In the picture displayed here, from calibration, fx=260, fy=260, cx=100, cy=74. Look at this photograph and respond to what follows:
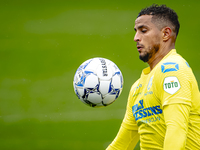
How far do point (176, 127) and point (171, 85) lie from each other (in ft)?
0.75

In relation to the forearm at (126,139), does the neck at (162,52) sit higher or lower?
higher

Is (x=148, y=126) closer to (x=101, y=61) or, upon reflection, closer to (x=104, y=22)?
(x=101, y=61)

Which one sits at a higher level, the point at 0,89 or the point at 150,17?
the point at 150,17

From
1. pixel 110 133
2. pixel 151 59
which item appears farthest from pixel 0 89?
pixel 151 59

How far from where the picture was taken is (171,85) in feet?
4.67

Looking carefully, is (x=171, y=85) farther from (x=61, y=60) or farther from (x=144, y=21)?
(x=61, y=60)

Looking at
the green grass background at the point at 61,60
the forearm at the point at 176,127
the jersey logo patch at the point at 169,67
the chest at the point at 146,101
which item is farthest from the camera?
the green grass background at the point at 61,60

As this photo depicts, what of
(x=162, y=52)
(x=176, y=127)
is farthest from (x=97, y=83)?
(x=176, y=127)

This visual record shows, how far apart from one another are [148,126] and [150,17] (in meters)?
0.78

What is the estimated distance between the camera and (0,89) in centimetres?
440

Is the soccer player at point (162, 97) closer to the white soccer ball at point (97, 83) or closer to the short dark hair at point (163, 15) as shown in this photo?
the short dark hair at point (163, 15)

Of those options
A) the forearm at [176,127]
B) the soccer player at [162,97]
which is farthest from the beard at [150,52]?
the forearm at [176,127]

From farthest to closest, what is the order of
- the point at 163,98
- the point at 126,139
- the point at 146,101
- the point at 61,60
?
the point at 61,60, the point at 126,139, the point at 146,101, the point at 163,98

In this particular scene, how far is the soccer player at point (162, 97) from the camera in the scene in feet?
4.50
